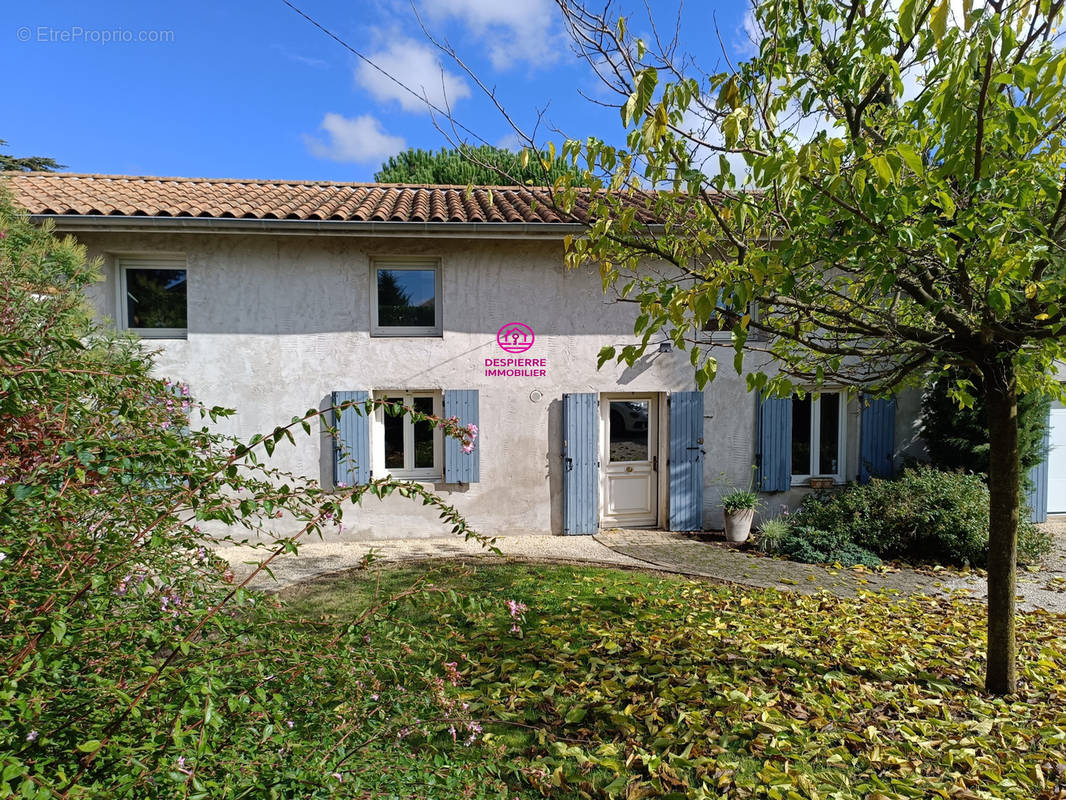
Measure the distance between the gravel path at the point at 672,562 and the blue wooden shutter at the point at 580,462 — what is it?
0.94ft

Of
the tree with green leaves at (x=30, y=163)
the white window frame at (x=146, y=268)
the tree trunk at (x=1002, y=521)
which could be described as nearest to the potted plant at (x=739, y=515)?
the tree trunk at (x=1002, y=521)

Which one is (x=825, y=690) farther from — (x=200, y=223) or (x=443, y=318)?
(x=200, y=223)

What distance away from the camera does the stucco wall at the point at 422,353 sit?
24.0ft

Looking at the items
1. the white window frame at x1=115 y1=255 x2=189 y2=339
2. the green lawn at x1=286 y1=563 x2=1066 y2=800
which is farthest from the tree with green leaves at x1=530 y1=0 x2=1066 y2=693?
the white window frame at x1=115 y1=255 x2=189 y2=339

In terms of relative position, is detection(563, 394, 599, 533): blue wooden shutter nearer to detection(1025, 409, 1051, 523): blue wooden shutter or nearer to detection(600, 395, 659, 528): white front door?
detection(600, 395, 659, 528): white front door

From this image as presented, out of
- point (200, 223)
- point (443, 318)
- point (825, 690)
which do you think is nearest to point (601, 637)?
point (825, 690)

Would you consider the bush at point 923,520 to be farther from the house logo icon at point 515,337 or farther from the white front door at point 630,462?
the house logo icon at point 515,337

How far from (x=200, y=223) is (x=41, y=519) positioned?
253 inches

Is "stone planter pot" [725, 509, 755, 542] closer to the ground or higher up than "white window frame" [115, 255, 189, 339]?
closer to the ground

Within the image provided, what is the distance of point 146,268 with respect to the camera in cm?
738

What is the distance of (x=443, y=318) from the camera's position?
25.4 feet

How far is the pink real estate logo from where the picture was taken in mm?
7805

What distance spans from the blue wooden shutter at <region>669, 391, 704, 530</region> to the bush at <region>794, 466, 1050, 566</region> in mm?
1526

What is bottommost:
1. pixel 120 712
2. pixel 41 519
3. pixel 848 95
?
pixel 120 712
